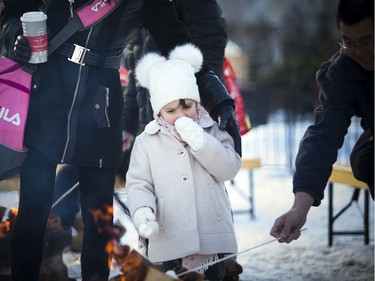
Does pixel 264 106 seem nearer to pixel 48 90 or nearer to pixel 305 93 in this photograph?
pixel 305 93

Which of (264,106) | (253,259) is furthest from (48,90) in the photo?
(264,106)

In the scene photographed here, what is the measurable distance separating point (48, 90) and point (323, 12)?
1.44 m

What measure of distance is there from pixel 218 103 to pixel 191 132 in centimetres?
31

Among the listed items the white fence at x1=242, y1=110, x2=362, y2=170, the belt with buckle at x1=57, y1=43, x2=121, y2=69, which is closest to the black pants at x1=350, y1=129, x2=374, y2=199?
the belt with buckle at x1=57, y1=43, x2=121, y2=69

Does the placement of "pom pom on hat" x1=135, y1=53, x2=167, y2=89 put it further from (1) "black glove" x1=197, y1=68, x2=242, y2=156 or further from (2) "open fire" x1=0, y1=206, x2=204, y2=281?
(2) "open fire" x1=0, y1=206, x2=204, y2=281

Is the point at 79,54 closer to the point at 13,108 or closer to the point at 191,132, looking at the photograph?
the point at 13,108

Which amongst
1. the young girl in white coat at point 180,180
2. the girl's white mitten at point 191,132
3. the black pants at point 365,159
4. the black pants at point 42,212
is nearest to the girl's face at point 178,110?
the young girl in white coat at point 180,180

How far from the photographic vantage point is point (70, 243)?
3.62 m

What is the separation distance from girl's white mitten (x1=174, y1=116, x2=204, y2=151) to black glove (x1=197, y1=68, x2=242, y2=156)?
7.5 inches

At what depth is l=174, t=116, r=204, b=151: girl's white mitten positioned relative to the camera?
290cm

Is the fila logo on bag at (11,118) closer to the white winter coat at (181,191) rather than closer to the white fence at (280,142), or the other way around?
the white winter coat at (181,191)

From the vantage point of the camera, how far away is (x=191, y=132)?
2.90 meters

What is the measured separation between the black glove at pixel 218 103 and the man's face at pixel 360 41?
595 millimetres

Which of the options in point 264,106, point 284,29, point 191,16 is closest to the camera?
point 191,16
